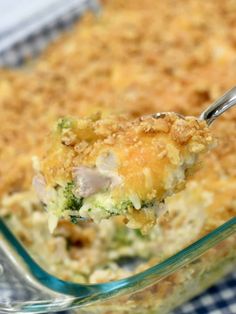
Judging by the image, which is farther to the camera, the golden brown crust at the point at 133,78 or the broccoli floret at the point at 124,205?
the golden brown crust at the point at 133,78

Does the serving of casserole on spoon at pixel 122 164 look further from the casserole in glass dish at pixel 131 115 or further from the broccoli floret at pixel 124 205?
the casserole in glass dish at pixel 131 115

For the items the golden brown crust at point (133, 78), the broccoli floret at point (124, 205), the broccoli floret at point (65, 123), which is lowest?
the broccoli floret at point (124, 205)

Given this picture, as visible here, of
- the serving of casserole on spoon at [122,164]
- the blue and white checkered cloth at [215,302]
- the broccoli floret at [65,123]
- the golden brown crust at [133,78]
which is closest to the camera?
the serving of casserole on spoon at [122,164]

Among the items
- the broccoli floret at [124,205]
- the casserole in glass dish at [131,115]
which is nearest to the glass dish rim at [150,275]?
the casserole in glass dish at [131,115]

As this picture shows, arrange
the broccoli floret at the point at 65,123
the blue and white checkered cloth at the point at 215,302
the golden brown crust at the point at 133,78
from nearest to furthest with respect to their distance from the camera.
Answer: the broccoli floret at the point at 65,123 → the blue and white checkered cloth at the point at 215,302 → the golden brown crust at the point at 133,78

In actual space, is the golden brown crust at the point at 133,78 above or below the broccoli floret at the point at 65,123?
above

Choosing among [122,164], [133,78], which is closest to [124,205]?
[122,164]

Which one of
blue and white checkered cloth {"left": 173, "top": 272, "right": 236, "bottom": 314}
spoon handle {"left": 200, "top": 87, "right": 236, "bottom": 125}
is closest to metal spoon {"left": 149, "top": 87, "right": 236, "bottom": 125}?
spoon handle {"left": 200, "top": 87, "right": 236, "bottom": 125}
